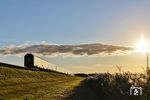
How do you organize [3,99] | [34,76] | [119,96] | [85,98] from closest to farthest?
1. [119,96]
2. [3,99]
3. [85,98]
4. [34,76]

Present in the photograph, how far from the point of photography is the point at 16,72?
5594cm

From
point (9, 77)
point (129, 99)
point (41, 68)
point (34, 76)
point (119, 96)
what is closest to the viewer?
point (129, 99)

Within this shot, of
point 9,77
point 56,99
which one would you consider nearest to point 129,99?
point 56,99

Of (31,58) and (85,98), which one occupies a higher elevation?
(31,58)

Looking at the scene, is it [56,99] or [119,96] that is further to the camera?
[56,99]

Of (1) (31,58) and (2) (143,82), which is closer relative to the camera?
(2) (143,82)

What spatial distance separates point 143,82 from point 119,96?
10.7 ft

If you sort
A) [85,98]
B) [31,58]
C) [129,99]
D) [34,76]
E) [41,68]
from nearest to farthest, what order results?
[129,99] < [85,98] < [34,76] < [31,58] < [41,68]

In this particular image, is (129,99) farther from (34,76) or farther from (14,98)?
(34,76)

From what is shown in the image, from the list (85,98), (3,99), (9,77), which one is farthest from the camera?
(9,77)

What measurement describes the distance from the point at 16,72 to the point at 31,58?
53.0 feet

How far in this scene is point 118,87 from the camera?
20.3 meters

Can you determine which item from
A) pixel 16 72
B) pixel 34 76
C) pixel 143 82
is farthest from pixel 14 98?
pixel 34 76

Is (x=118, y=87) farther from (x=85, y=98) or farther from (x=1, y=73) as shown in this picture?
(x=1, y=73)
